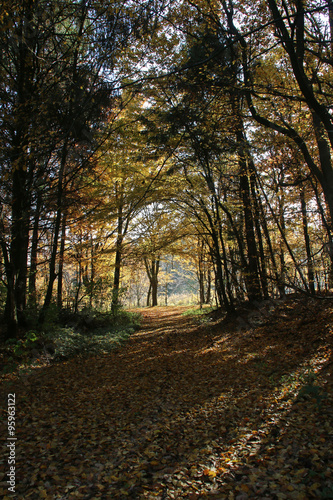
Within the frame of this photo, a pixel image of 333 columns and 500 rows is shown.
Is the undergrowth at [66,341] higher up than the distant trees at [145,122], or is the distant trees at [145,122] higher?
the distant trees at [145,122]

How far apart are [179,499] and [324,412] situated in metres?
2.18

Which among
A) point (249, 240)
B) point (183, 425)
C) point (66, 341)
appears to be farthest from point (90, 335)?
point (249, 240)

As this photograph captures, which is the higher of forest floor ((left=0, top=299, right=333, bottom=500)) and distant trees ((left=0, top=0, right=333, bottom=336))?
distant trees ((left=0, top=0, right=333, bottom=336))

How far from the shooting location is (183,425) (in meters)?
3.82

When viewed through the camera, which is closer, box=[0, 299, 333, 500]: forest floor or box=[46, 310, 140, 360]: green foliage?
box=[0, 299, 333, 500]: forest floor

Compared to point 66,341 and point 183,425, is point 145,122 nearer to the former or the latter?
point 66,341

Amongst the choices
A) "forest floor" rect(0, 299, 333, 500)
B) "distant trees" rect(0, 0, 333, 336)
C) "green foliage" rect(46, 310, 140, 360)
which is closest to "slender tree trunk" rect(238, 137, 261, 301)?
"distant trees" rect(0, 0, 333, 336)

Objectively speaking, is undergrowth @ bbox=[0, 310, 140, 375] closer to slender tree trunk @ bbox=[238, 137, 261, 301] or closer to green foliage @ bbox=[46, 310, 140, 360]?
green foliage @ bbox=[46, 310, 140, 360]

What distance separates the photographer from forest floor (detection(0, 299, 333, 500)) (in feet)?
8.52

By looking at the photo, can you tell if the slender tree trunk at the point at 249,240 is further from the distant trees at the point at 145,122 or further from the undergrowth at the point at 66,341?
the undergrowth at the point at 66,341

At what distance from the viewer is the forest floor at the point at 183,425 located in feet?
8.52

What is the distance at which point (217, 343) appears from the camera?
8359 mm


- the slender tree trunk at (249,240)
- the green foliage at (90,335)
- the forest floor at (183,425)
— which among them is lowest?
the forest floor at (183,425)

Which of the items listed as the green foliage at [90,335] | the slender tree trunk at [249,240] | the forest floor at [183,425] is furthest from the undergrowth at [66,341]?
the slender tree trunk at [249,240]
